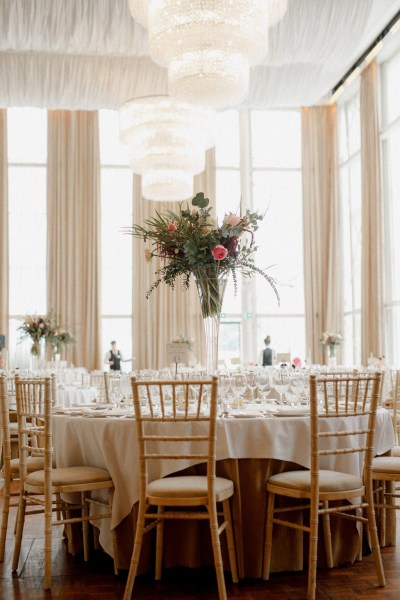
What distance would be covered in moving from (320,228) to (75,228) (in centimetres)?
538

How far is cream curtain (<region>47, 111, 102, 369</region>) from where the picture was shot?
1641 cm

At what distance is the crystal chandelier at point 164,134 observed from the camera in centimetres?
1026

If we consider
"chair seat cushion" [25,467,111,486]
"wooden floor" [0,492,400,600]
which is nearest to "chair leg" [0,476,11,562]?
"wooden floor" [0,492,400,600]

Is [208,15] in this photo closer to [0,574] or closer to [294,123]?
[0,574]

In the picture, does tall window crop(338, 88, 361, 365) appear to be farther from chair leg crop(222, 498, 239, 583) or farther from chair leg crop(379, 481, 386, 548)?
chair leg crop(222, 498, 239, 583)

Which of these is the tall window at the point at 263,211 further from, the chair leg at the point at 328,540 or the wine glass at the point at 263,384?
the chair leg at the point at 328,540

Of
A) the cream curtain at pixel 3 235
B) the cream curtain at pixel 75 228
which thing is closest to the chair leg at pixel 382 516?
the cream curtain at pixel 75 228

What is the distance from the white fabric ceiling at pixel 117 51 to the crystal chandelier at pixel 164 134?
92 centimetres

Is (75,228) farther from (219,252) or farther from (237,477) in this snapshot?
(237,477)

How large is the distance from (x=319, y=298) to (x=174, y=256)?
1209 centimetres

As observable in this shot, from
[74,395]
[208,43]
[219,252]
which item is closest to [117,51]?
[208,43]

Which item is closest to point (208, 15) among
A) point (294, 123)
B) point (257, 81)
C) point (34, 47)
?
point (34, 47)

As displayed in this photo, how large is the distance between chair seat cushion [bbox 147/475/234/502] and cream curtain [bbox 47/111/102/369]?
12.7m

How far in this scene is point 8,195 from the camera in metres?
16.7
